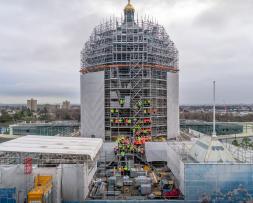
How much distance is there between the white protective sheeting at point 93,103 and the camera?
38.4m

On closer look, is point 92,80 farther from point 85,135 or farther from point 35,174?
point 35,174

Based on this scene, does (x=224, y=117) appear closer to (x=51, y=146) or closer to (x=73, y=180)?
(x=51, y=146)

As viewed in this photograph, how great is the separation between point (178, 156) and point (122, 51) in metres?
16.2

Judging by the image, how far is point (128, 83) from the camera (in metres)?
37.8

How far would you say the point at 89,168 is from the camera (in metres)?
25.7

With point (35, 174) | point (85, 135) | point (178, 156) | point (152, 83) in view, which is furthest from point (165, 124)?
point (35, 174)

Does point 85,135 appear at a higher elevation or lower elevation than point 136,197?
higher

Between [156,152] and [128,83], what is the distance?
8.66 m

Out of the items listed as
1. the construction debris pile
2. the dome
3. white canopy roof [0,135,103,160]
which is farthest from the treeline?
white canopy roof [0,135,103,160]

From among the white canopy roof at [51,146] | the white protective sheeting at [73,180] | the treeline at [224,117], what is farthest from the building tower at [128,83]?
the treeline at [224,117]

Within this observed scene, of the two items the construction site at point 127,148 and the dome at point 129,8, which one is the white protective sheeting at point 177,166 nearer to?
the construction site at point 127,148

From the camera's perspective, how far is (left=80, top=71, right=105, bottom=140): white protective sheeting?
38.4 m

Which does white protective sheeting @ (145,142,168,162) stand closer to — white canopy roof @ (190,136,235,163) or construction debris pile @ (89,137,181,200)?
construction debris pile @ (89,137,181,200)

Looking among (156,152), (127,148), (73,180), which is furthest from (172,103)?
(73,180)
